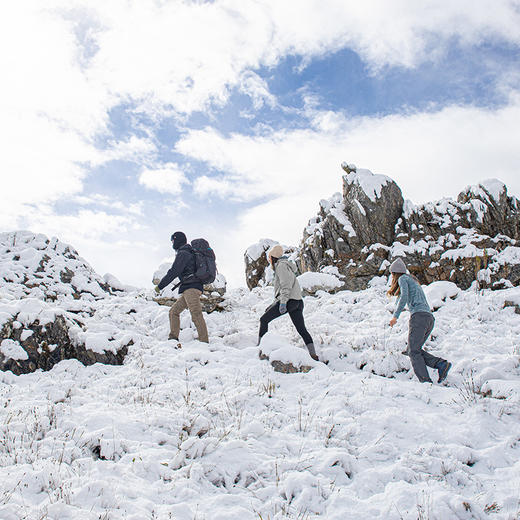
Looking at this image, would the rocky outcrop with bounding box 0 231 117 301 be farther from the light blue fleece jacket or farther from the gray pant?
the gray pant

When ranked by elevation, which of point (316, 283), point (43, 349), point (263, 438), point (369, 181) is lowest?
point (263, 438)

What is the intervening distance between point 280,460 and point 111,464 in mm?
1609

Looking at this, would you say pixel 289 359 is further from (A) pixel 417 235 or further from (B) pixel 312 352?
(A) pixel 417 235

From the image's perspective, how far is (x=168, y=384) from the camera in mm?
5660

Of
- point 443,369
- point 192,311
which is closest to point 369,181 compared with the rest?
point 192,311

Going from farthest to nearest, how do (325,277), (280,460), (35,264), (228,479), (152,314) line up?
(325,277), (35,264), (152,314), (280,460), (228,479)

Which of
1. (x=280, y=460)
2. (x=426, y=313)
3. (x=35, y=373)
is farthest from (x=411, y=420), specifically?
(x=35, y=373)

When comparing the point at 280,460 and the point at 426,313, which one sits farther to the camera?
the point at 426,313

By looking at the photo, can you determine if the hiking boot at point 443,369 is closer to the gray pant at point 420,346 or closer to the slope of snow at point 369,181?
the gray pant at point 420,346

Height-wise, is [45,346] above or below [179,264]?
below

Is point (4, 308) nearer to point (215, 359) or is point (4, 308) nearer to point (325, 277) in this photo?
point (215, 359)

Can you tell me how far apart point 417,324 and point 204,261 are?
4739 mm

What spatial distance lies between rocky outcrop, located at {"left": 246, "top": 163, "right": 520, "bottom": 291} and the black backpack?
808cm

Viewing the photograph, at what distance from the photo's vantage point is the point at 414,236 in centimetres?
1806
